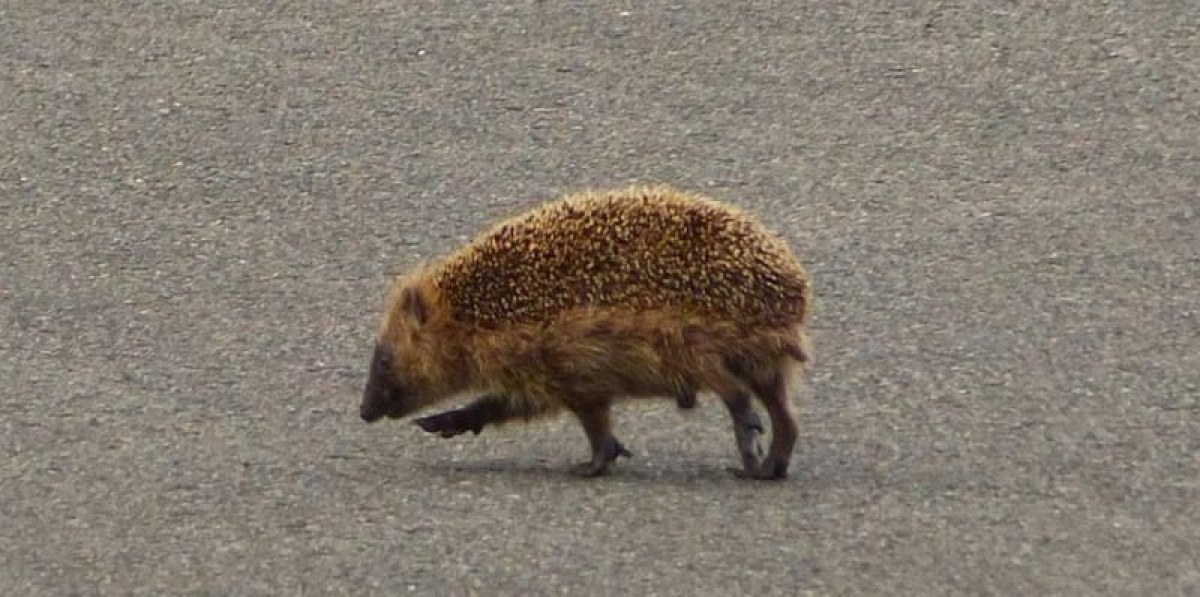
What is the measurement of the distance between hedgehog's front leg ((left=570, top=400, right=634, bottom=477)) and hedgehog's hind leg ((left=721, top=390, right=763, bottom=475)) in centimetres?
34

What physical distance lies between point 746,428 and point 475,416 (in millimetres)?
802

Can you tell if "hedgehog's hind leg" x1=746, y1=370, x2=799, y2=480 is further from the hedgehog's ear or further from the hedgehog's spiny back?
the hedgehog's ear

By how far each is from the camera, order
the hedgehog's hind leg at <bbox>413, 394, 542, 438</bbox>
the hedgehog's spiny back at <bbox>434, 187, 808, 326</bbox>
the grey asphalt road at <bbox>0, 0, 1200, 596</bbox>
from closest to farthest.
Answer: the grey asphalt road at <bbox>0, 0, 1200, 596</bbox> < the hedgehog's spiny back at <bbox>434, 187, 808, 326</bbox> < the hedgehog's hind leg at <bbox>413, 394, 542, 438</bbox>

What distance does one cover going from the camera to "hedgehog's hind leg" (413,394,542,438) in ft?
24.2

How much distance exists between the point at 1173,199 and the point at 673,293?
3.07 meters

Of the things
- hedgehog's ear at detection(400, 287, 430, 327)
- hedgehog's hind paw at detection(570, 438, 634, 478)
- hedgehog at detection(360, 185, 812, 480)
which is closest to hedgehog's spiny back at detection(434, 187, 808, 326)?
hedgehog at detection(360, 185, 812, 480)

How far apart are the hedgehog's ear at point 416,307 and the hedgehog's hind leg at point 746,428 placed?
0.90 metres

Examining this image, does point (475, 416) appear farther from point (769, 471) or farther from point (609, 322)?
point (769, 471)

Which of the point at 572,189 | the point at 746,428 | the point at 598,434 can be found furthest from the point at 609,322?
the point at 572,189

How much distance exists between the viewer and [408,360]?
745 centimetres

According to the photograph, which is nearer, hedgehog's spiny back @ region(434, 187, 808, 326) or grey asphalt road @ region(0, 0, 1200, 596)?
grey asphalt road @ region(0, 0, 1200, 596)

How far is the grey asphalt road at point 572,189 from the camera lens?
667cm

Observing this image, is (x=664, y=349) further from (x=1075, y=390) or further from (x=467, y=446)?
(x=1075, y=390)

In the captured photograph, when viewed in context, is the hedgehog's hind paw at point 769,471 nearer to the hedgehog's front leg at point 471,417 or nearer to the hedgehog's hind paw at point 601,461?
the hedgehog's hind paw at point 601,461
